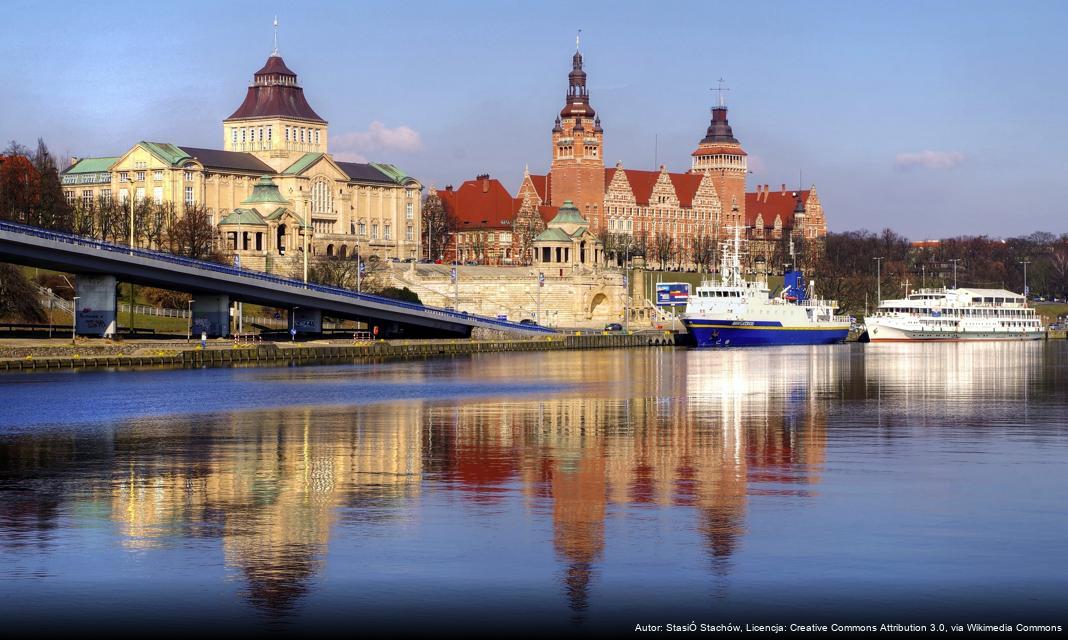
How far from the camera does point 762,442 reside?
42.8 metres

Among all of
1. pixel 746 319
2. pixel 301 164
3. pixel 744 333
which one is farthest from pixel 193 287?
pixel 301 164

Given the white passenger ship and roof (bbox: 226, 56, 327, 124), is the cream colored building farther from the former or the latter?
the white passenger ship

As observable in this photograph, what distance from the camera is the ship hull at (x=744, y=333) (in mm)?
133000

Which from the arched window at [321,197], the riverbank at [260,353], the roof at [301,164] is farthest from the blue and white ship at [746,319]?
the roof at [301,164]

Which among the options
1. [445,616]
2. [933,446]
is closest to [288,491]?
[445,616]

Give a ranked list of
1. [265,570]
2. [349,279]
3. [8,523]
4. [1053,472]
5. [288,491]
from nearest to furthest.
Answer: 1. [265,570]
2. [8,523]
3. [288,491]
4. [1053,472]
5. [349,279]

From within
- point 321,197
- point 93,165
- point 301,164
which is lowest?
point 321,197

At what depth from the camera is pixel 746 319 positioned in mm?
134375

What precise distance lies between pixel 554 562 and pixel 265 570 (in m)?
4.50

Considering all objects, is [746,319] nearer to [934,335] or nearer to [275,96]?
[934,335]

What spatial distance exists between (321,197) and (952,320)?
237 feet

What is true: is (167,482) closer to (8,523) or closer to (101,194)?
(8,523)

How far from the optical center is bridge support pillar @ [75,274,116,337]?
3813 inches

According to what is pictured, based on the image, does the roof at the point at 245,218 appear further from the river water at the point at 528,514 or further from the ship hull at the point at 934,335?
the river water at the point at 528,514
